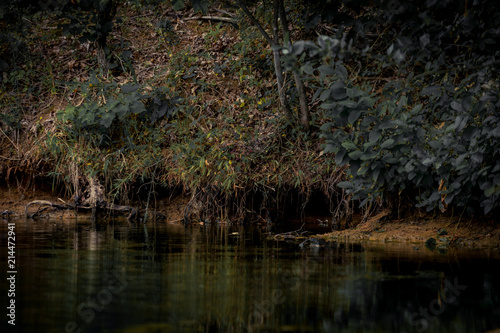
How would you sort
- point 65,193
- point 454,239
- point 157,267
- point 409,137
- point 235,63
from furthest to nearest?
point 235,63, point 65,193, point 454,239, point 409,137, point 157,267

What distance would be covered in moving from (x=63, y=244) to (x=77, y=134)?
3.59m

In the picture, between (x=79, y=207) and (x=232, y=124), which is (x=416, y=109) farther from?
(x=79, y=207)

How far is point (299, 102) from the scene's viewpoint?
324 inches

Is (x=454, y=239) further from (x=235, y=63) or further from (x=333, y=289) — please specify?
(x=235, y=63)

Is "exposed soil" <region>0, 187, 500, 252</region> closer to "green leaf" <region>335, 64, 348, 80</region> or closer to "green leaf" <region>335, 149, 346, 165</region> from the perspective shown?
"green leaf" <region>335, 149, 346, 165</region>

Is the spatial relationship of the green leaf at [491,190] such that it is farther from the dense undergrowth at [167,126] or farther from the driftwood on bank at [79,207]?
the driftwood on bank at [79,207]

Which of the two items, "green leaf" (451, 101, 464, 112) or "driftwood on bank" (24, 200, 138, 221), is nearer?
"green leaf" (451, 101, 464, 112)

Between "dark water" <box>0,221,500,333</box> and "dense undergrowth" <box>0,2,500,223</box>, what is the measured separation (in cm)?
94

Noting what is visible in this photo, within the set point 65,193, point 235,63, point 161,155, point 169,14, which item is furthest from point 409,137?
point 169,14

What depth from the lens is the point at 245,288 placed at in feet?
11.1

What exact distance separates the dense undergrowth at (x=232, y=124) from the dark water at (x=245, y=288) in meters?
0.94

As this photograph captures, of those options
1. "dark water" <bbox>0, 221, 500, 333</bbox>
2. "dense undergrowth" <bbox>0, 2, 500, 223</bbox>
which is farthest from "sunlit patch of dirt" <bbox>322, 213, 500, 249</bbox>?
"dark water" <bbox>0, 221, 500, 333</bbox>

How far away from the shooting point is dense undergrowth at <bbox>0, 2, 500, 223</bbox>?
536 centimetres

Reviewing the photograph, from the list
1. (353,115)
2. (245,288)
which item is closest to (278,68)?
(353,115)
